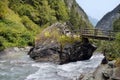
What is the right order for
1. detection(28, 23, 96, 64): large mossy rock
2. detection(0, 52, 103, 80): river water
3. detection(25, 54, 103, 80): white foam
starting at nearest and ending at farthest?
detection(25, 54, 103, 80): white foam
detection(0, 52, 103, 80): river water
detection(28, 23, 96, 64): large mossy rock

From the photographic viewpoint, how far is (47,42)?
4497cm

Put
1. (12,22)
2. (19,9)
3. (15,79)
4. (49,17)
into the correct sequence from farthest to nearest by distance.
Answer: (49,17) → (19,9) → (12,22) → (15,79)

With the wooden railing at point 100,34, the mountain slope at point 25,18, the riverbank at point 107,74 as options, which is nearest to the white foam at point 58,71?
the wooden railing at point 100,34

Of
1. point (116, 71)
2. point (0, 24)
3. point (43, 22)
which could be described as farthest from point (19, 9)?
point (116, 71)

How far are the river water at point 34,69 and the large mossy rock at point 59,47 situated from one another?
1187 millimetres

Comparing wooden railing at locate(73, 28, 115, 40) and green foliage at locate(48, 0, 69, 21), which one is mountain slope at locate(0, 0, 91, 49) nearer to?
green foliage at locate(48, 0, 69, 21)

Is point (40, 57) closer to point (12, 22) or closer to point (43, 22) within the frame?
point (12, 22)

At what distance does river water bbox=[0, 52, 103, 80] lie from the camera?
108 ft

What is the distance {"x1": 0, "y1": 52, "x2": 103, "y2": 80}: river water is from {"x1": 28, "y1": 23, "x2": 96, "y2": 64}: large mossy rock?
1187 mm

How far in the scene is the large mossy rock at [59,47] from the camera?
43438mm

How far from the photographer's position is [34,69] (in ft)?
124

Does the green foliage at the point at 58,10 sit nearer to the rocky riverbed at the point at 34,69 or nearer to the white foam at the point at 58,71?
the rocky riverbed at the point at 34,69

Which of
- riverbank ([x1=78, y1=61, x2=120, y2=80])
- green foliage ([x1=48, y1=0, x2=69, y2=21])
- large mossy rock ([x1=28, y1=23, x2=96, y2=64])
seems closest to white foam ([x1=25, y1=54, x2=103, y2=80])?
large mossy rock ([x1=28, y1=23, x2=96, y2=64])

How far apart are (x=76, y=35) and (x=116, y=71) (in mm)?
23816
